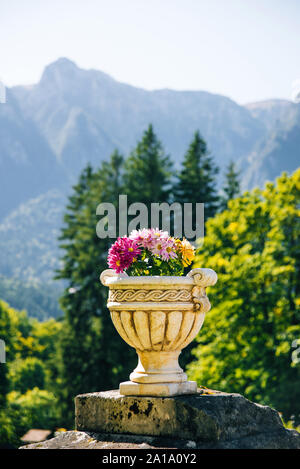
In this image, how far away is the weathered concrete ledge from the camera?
6.18 meters

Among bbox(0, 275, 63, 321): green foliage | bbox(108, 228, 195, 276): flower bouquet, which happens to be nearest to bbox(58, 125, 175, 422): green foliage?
A: bbox(108, 228, 195, 276): flower bouquet

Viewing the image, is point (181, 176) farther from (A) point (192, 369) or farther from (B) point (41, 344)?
(B) point (41, 344)

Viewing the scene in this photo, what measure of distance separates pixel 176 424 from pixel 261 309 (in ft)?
48.0

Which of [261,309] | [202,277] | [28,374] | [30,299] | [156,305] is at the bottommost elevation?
[28,374]

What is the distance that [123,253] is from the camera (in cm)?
697

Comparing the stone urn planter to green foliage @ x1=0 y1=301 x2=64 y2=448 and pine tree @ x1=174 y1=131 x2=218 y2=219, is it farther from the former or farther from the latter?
pine tree @ x1=174 y1=131 x2=218 y2=219

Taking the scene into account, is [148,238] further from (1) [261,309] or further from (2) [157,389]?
(1) [261,309]

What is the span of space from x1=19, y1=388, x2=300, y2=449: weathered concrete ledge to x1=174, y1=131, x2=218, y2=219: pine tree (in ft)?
94.7

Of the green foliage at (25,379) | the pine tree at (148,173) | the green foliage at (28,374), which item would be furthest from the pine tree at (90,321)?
the green foliage at (28,374)

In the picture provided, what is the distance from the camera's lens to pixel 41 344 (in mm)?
77250

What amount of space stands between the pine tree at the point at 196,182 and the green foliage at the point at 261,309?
13.9 metres

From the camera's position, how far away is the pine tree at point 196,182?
121ft

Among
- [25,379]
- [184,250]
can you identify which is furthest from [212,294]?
[25,379]
